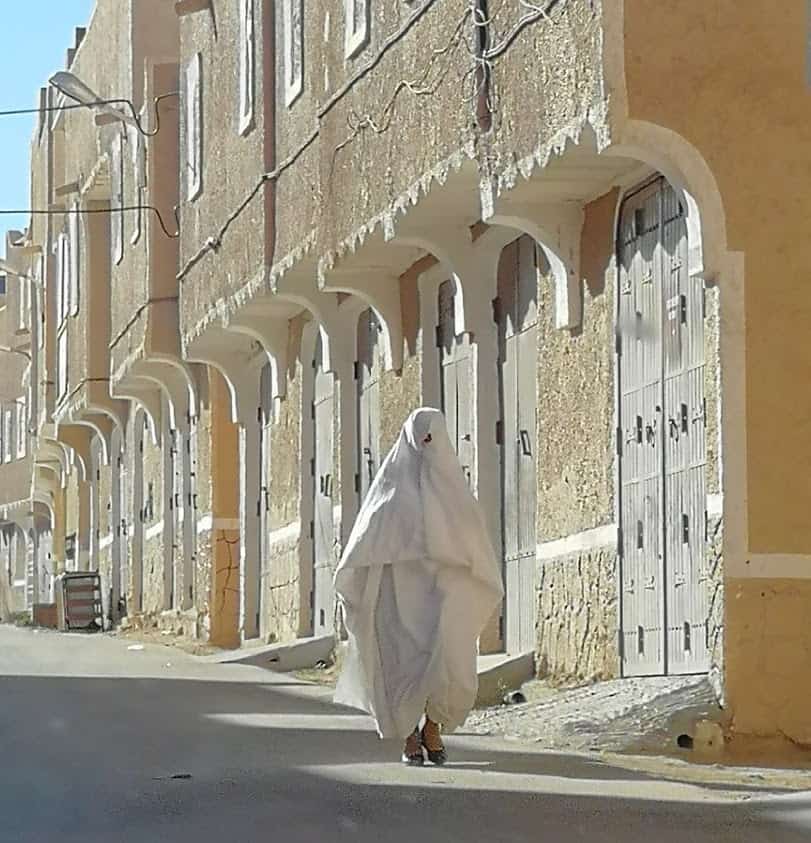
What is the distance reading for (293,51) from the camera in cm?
2283

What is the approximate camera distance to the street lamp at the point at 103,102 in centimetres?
3141

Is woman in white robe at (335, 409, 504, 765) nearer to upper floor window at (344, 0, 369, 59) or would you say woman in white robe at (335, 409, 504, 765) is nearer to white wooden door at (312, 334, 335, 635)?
upper floor window at (344, 0, 369, 59)

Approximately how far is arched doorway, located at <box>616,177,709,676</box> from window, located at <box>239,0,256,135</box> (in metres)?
9.67

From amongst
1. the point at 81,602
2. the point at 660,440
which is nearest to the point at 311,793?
the point at 660,440

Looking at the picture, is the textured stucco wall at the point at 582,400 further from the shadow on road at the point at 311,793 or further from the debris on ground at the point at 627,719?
the shadow on road at the point at 311,793

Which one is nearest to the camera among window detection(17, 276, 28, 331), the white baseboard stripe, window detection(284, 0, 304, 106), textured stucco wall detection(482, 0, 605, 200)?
the white baseboard stripe

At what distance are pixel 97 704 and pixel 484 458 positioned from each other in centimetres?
377

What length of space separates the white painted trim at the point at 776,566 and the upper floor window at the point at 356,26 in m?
7.69

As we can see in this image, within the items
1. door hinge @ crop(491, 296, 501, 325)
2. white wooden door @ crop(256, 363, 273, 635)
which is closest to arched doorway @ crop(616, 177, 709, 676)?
door hinge @ crop(491, 296, 501, 325)

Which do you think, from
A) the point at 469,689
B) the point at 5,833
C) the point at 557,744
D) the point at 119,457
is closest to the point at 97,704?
the point at 557,744

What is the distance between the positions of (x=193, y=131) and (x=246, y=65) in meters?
3.94

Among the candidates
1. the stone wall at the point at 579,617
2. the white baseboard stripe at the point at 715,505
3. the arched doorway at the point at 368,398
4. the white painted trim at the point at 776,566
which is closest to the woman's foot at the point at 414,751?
the white painted trim at the point at 776,566

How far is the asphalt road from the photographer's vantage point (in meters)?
9.11

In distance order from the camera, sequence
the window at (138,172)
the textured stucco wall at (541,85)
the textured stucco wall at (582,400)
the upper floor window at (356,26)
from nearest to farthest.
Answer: the textured stucco wall at (541,85) < the textured stucco wall at (582,400) < the upper floor window at (356,26) < the window at (138,172)
